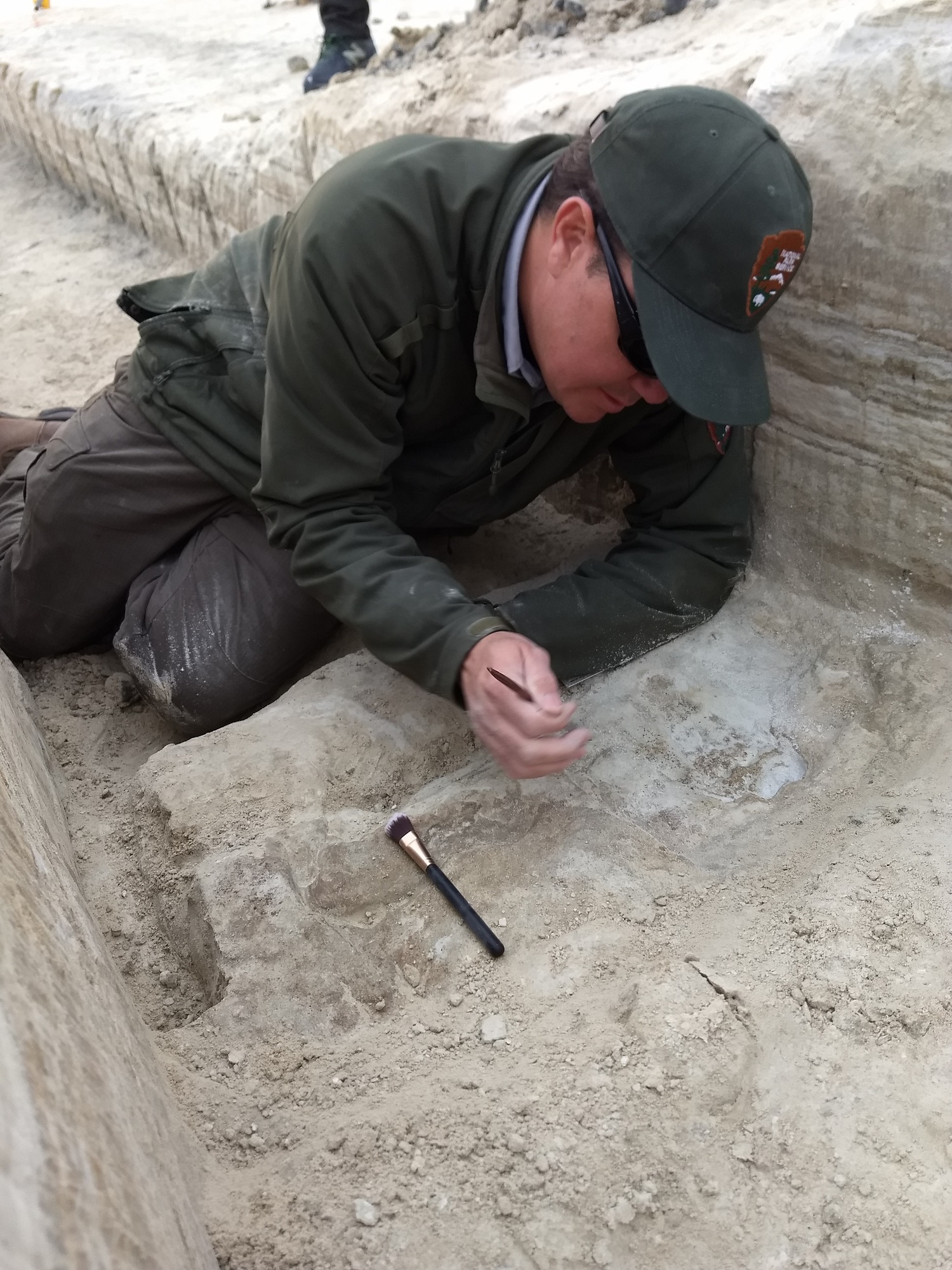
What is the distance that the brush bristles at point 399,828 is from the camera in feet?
5.40

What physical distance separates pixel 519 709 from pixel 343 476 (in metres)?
0.56

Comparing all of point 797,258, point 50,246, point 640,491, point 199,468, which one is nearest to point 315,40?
point 50,246

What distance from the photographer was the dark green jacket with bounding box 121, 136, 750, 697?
1.69 meters

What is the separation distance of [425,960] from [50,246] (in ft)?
14.4

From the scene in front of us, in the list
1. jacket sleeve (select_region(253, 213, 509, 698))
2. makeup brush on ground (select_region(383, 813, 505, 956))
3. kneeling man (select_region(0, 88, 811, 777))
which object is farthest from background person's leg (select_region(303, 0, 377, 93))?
makeup brush on ground (select_region(383, 813, 505, 956))

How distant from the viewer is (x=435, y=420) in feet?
6.44

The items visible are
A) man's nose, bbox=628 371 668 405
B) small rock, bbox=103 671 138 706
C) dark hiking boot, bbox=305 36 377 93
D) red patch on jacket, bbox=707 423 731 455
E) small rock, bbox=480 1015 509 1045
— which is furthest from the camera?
dark hiking boot, bbox=305 36 377 93

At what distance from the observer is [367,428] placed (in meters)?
1.82

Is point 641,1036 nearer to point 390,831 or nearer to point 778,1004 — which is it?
point 778,1004

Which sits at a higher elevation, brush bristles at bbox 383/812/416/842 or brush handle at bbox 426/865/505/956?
brush bristles at bbox 383/812/416/842

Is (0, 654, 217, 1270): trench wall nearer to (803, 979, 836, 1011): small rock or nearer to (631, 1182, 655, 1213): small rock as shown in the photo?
(631, 1182, 655, 1213): small rock

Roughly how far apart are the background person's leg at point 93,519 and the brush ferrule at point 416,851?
1070 mm

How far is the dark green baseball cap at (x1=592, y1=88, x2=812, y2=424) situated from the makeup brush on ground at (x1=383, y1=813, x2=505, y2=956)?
78 cm

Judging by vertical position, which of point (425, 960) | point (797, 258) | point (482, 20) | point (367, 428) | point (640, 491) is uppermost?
point (482, 20)
